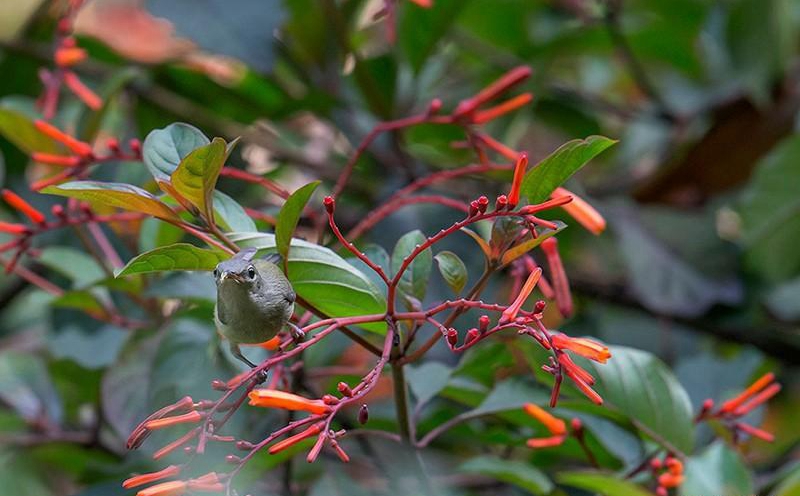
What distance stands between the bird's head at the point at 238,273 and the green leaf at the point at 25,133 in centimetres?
43

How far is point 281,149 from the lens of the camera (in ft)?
3.48

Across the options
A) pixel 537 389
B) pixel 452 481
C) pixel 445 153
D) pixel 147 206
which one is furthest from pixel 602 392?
pixel 445 153

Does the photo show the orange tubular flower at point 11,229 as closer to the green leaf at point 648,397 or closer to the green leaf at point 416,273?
the green leaf at point 416,273

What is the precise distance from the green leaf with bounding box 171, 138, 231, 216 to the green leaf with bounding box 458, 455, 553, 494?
0.89 ft

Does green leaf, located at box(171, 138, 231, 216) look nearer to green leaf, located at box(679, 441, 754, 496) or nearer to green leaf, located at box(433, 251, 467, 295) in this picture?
green leaf, located at box(433, 251, 467, 295)

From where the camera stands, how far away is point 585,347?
0.45 m

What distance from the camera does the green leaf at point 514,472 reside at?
1.99 ft

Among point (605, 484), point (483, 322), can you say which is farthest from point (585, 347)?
point (605, 484)

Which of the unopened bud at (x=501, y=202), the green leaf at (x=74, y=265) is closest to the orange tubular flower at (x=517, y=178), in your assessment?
the unopened bud at (x=501, y=202)

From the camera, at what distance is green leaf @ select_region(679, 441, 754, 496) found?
60 centimetres

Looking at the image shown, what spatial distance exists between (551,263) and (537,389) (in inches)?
4.8

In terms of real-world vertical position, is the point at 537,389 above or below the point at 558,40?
below

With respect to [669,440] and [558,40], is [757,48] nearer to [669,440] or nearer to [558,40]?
[558,40]

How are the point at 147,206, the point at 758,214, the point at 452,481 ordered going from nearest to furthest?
the point at 147,206 → the point at 452,481 → the point at 758,214
